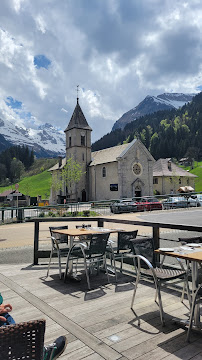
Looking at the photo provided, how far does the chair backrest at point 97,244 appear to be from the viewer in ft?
18.5

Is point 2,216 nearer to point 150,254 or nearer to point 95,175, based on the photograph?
point 150,254

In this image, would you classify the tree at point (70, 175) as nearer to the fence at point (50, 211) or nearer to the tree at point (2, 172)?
the fence at point (50, 211)

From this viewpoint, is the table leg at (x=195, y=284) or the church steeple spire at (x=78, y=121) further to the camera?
the church steeple spire at (x=78, y=121)

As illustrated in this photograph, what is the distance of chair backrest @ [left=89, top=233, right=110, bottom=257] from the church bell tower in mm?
45411

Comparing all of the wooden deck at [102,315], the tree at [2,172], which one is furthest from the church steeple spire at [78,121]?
the tree at [2,172]

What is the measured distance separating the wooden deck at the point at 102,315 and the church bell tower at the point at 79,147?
45443 mm

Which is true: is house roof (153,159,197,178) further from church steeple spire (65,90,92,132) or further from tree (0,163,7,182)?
tree (0,163,7,182)

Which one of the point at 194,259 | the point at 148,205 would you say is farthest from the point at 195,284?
the point at 148,205

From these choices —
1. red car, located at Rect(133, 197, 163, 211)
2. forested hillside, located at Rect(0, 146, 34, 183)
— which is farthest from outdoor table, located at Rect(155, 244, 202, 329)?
forested hillside, located at Rect(0, 146, 34, 183)

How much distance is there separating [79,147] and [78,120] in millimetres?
5267

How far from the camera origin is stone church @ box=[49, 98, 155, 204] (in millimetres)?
47125

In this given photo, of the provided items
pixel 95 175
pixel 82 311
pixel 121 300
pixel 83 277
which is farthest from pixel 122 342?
pixel 95 175

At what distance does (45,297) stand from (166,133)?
4985 inches

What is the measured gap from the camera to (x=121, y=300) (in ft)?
16.0
